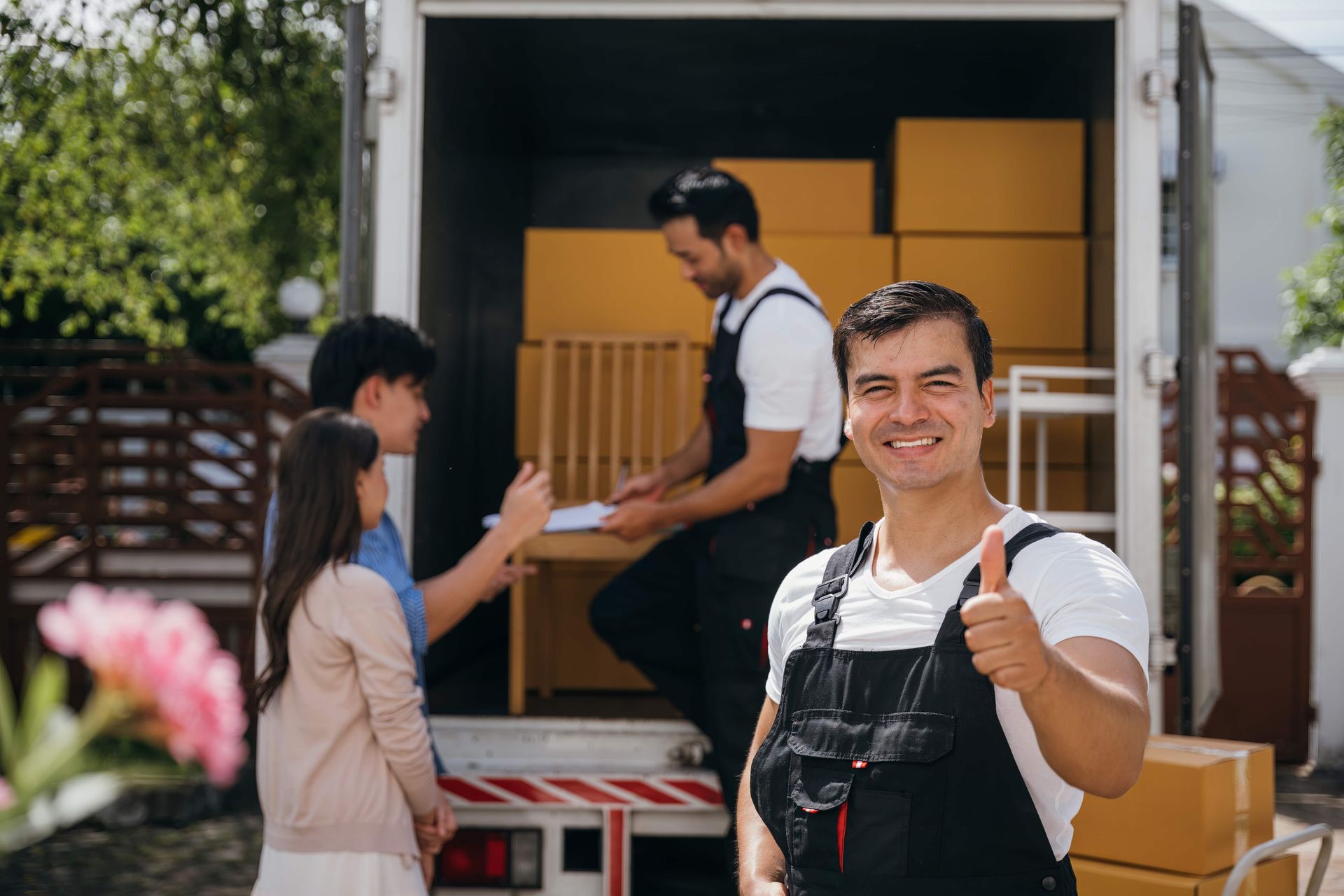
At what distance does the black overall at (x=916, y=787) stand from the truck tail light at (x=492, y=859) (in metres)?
1.46

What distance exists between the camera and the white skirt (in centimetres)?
244

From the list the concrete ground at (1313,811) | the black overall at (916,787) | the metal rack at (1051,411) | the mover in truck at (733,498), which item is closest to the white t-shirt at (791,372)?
the mover in truck at (733,498)

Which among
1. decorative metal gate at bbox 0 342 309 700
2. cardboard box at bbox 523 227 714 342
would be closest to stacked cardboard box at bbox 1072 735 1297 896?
cardboard box at bbox 523 227 714 342

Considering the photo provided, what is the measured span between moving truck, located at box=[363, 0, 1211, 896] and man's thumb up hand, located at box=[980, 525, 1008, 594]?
1.82 m

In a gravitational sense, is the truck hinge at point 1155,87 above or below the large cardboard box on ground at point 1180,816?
above

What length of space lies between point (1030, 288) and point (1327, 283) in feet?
23.4

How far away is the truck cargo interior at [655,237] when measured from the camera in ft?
12.7

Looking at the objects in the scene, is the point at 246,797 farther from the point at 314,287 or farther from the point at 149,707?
the point at 149,707

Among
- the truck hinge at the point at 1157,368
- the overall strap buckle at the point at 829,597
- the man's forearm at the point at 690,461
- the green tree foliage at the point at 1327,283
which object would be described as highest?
the green tree foliage at the point at 1327,283

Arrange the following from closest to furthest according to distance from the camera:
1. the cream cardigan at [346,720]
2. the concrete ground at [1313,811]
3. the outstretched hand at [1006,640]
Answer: the outstretched hand at [1006,640] → the cream cardigan at [346,720] → the concrete ground at [1313,811]

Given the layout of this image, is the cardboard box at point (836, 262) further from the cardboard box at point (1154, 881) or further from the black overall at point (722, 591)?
the cardboard box at point (1154, 881)

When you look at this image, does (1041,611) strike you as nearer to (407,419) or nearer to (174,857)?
(407,419)

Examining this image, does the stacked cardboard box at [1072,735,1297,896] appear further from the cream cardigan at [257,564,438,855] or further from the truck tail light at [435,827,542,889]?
the cream cardigan at [257,564,438,855]

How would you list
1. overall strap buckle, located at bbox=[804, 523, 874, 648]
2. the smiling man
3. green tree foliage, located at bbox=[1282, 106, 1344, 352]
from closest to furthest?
the smiling man → overall strap buckle, located at bbox=[804, 523, 874, 648] → green tree foliage, located at bbox=[1282, 106, 1344, 352]
